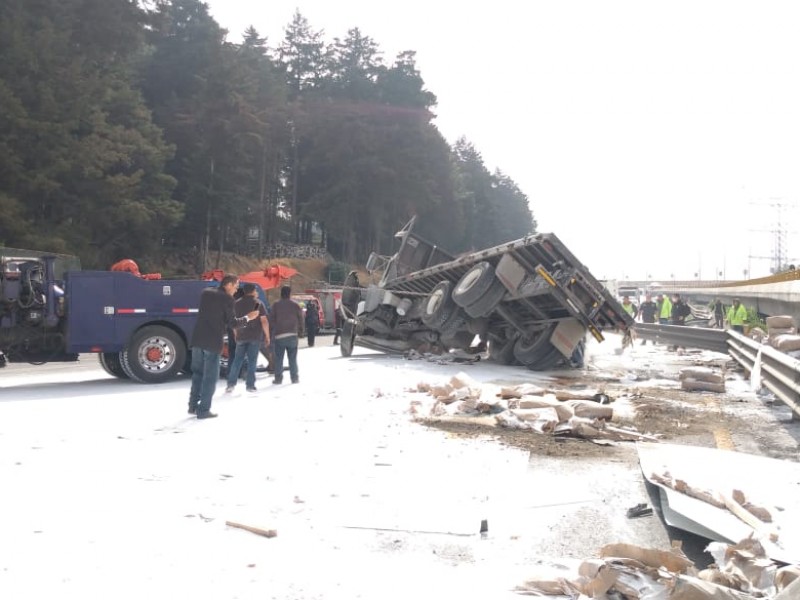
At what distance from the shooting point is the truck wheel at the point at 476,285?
12812 mm

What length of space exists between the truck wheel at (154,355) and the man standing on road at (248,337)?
147 cm

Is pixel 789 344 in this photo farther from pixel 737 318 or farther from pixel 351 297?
pixel 737 318

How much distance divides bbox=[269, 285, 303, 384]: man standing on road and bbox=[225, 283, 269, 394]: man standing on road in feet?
2.20

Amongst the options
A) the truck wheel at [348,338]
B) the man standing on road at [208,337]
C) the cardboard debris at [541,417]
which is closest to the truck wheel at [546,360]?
the truck wheel at [348,338]

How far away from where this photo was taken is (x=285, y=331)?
10.8 m

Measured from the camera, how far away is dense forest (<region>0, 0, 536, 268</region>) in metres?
28.6

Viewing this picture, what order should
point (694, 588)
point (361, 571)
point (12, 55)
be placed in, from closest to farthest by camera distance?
point (694, 588), point (361, 571), point (12, 55)

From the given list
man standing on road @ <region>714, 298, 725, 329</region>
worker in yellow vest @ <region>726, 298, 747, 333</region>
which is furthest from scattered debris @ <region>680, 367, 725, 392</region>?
man standing on road @ <region>714, 298, 725, 329</region>

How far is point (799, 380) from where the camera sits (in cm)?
688

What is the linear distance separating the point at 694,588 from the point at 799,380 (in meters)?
4.83

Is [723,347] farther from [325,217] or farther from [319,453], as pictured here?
[325,217]

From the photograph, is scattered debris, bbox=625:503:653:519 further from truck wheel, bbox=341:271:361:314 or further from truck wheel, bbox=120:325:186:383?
truck wheel, bbox=341:271:361:314

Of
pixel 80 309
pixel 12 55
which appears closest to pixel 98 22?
pixel 12 55

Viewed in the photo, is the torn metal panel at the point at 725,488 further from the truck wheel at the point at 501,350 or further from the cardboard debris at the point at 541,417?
the truck wheel at the point at 501,350
